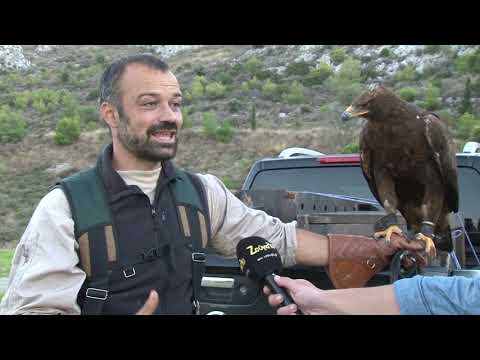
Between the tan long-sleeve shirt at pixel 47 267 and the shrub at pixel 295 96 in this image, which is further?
the shrub at pixel 295 96

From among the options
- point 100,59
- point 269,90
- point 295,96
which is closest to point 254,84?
point 269,90

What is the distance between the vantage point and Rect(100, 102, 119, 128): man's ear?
8.54 ft

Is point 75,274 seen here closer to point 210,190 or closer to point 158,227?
point 158,227

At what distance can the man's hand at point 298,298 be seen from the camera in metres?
2.13

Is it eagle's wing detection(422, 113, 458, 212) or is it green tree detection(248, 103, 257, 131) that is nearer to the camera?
eagle's wing detection(422, 113, 458, 212)

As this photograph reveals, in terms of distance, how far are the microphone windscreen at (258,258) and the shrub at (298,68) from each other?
4938cm

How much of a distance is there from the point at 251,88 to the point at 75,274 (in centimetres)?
4669

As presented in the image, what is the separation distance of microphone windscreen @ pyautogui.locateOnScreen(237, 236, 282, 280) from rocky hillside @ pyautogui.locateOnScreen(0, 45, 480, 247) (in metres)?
25.8

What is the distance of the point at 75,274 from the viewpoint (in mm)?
2221

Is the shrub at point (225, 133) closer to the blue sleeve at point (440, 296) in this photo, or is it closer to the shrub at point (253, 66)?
the shrub at point (253, 66)

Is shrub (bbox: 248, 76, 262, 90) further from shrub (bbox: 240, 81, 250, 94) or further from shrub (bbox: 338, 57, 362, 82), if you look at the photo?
shrub (bbox: 338, 57, 362, 82)

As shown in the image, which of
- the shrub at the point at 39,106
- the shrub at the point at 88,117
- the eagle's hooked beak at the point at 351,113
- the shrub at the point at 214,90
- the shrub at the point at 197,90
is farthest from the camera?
the shrub at the point at 197,90

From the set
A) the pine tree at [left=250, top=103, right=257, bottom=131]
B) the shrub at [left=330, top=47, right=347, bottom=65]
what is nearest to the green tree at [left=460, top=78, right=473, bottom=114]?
the pine tree at [left=250, top=103, right=257, bottom=131]

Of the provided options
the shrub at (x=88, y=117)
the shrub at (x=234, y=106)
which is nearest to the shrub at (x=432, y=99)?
the shrub at (x=234, y=106)
